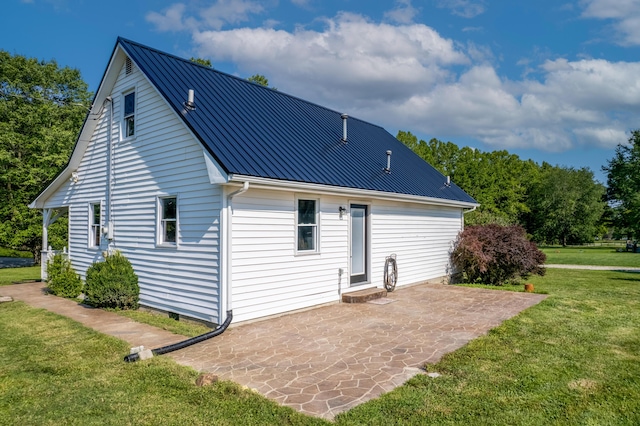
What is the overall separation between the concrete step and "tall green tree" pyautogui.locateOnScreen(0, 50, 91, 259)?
1763 cm

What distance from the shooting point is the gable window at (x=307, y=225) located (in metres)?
9.20

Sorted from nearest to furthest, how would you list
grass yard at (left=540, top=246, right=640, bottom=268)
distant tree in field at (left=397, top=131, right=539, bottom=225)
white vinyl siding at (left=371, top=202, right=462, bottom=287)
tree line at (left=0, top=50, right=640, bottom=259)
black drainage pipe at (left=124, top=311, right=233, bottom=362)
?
black drainage pipe at (left=124, top=311, right=233, bottom=362) < white vinyl siding at (left=371, top=202, right=462, bottom=287) < tree line at (left=0, top=50, right=640, bottom=259) < grass yard at (left=540, top=246, right=640, bottom=268) < distant tree in field at (left=397, top=131, right=539, bottom=225)

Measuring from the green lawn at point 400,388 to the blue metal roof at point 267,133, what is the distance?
148 inches

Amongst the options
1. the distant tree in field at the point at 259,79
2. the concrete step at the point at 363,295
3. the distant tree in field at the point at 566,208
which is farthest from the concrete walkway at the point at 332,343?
the distant tree in field at the point at 566,208

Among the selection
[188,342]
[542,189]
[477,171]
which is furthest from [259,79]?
[542,189]

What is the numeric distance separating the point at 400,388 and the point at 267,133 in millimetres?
6815

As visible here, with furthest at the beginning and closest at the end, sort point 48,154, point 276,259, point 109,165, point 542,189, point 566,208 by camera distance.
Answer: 1. point 542,189
2. point 566,208
3. point 48,154
4. point 109,165
5. point 276,259

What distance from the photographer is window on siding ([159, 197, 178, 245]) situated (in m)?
9.02

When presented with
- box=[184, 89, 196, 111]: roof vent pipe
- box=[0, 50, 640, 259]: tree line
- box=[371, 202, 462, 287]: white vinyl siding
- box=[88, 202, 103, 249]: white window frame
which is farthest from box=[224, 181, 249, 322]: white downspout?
box=[0, 50, 640, 259]: tree line

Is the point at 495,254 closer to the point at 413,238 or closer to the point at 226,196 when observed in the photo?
the point at 413,238

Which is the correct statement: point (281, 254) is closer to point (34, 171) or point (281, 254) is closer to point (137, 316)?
point (137, 316)

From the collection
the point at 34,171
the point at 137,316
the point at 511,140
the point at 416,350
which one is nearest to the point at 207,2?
the point at 137,316

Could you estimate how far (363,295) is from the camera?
10.2m

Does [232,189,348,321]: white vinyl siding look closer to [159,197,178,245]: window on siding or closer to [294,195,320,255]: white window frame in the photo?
[294,195,320,255]: white window frame
